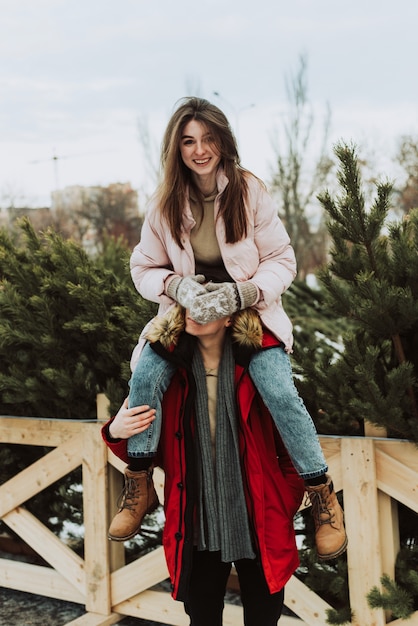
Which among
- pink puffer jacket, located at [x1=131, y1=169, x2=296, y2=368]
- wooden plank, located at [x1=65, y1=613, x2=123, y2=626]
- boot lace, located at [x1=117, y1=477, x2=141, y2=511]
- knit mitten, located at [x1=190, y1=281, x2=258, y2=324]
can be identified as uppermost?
pink puffer jacket, located at [x1=131, y1=169, x2=296, y2=368]

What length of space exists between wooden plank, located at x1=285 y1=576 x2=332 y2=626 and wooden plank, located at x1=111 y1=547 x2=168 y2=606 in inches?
26.3

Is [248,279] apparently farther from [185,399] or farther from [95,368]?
[95,368]

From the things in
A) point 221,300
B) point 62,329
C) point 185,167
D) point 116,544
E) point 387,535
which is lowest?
point 116,544

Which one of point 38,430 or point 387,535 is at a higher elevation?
point 38,430

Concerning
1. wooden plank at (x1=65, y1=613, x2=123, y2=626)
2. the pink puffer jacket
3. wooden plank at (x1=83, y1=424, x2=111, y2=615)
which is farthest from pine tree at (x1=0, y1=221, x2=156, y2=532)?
the pink puffer jacket

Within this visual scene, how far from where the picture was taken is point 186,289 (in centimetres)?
250

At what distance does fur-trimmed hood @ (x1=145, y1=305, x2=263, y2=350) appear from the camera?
2535 millimetres

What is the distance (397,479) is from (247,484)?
990 millimetres

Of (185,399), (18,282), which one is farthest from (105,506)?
(185,399)

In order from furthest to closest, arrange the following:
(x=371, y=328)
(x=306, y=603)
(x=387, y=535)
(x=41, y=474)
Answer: (x=41, y=474), (x=306, y=603), (x=387, y=535), (x=371, y=328)

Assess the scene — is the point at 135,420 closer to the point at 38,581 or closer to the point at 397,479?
the point at 397,479

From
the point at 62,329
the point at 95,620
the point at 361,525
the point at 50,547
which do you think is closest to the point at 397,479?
the point at 361,525

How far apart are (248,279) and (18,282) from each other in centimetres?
213

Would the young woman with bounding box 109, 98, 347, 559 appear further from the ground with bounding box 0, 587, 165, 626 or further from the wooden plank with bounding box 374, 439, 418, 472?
the ground with bounding box 0, 587, 165, 626
